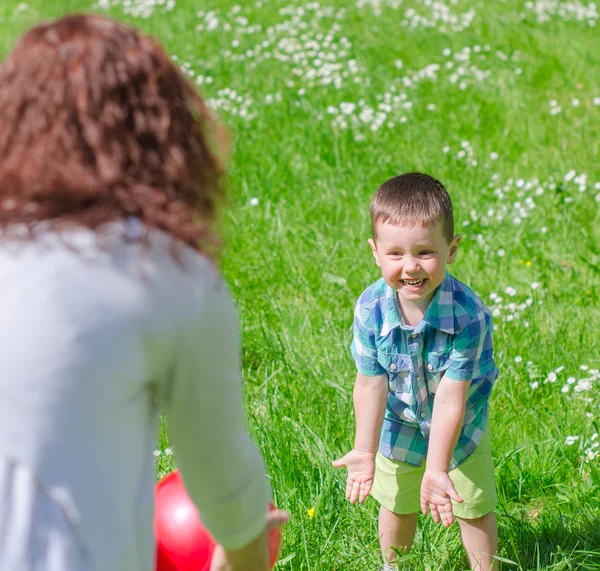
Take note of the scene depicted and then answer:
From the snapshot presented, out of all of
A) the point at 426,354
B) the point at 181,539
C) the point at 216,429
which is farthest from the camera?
the point at 426,354

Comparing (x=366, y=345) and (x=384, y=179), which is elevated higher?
(x=366, y=345)

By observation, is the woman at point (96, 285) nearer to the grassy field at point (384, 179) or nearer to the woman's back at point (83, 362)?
the woman's back at point (83, 362)

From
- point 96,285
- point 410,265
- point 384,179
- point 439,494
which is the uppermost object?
→ point 96,285

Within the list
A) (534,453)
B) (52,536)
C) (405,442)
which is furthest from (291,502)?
(52,536)

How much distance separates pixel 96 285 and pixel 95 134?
218mm

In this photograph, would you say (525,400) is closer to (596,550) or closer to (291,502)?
(596,550)

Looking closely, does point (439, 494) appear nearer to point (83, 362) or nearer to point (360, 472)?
point (360, 472)

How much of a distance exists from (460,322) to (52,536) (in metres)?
1.36

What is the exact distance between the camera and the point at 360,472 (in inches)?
99.8

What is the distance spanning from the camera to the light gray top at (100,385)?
48.7 inches

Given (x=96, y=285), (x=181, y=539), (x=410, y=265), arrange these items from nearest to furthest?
(x=96, y=285), (x=181, y=539), (x=410, y=265)

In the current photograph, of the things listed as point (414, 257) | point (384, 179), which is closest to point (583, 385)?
point (414, 257)

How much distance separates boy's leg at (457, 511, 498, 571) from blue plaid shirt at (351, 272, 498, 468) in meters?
0.21

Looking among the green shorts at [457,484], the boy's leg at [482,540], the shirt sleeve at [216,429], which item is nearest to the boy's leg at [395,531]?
the green shorts at [457,484]
